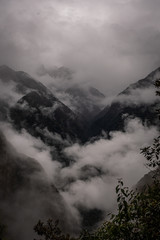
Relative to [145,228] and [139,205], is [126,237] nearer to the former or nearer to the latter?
[145,228]

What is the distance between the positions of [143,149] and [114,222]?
150 inches

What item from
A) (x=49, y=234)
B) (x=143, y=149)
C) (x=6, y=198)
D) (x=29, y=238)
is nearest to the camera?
(x=143, y=149)

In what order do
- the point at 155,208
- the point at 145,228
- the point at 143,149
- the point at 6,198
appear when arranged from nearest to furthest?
the point at 145,228 < the point at 155,208 < the point at 143,149 < the point at 6,198

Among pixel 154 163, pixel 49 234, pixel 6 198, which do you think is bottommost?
pixel 154 163

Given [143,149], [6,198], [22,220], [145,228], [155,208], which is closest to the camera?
[145,228]

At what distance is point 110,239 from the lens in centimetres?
929

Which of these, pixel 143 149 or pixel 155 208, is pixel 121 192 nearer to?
pixel 155 208

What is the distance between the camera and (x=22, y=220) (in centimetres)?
18125

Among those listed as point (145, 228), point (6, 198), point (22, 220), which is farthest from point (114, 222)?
point (6, 198)

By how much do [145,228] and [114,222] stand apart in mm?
1117

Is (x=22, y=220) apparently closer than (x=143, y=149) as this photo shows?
No

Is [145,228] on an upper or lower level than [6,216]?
lower

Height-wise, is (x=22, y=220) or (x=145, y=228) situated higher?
(x=22, y=220)

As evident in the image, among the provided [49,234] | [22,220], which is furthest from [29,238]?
[49,234]
